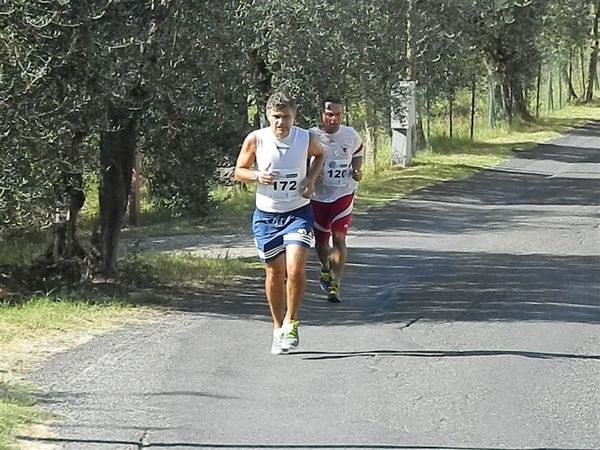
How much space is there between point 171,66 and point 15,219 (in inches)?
81.0

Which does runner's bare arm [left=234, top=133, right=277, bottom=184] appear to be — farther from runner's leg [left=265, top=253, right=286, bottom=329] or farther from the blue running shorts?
runner's leg [left=265, top=253, right=286, bottom=329]

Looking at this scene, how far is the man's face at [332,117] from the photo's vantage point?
35.2 feet

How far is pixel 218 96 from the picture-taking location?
12.6m

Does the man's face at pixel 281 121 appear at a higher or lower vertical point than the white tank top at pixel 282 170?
Result: higher

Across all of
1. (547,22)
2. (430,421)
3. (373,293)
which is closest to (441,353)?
(430,421)

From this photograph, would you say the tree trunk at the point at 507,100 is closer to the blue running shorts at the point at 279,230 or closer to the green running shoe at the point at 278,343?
the blue running shorts at the point at 279,230

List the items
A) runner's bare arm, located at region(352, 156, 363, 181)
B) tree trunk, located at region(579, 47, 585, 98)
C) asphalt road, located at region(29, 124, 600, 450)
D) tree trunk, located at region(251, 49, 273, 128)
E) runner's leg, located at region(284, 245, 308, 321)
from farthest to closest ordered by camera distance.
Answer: tree trunk, located at region(579, 47, 585, 98)
tree trunk, located at region(251, 49, 273, 128)
runner's bare arm, located at region(352, 156, 363, 181)
runner's leg, located at region(284, 245, 308, 321)
asphalt road, located at region(29, 124, 600, 450)

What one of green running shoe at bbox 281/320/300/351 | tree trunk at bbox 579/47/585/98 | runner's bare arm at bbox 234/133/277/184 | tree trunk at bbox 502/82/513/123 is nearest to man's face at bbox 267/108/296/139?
runner's bare arm at bbox 234/133/277/184

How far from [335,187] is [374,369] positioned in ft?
9.81

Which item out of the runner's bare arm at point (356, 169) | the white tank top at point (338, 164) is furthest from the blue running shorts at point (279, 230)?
the runner's bare arm at point (356, 169)

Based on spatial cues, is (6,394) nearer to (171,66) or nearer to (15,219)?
(15,219)

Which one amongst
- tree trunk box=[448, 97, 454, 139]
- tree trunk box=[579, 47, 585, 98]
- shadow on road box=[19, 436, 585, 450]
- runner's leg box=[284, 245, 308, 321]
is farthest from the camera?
tree trunk box=[579, 47, 585, 98]

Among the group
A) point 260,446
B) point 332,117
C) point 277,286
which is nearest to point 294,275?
point 277,286

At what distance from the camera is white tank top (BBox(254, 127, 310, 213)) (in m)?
8.67
